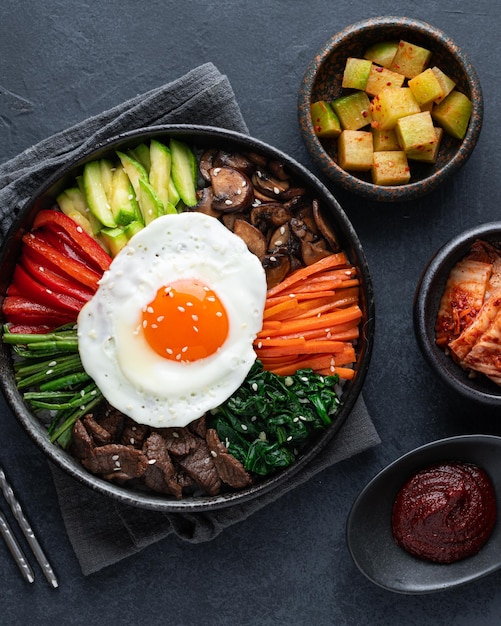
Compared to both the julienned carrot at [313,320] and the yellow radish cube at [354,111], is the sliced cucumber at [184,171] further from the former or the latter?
the yellow radish cube at [354,111]

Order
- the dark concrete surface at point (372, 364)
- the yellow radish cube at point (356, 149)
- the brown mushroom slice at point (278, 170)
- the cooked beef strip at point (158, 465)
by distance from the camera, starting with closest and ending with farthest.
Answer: the cooked beef strip at point (158, 465) → the brown mushroom slice at point (278, 170) → the yellow radish cube at point (356, 149) → the dark concrete surface at point (372, 364)

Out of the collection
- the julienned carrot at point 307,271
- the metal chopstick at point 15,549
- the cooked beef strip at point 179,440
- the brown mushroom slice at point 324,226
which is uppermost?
the brown mushroom slice at point 324,226

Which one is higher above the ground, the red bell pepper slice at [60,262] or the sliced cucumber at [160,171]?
the sliced cucumber at [160,171]

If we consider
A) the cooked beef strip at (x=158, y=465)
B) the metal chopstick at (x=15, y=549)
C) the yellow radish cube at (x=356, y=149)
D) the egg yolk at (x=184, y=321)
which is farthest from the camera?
the metal chopstick at (x=15, y=549)

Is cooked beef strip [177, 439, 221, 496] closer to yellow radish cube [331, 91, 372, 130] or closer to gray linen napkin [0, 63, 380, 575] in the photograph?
gray linen napkin [0, 63, 380, 575]

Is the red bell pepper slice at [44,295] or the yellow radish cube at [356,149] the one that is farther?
the yellow radish cube at [356,149]

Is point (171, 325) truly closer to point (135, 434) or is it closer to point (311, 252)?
point (135, 434)

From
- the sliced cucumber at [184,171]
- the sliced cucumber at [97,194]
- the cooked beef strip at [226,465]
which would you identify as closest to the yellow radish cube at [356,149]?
the sliced cucumber at [184,171]
